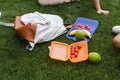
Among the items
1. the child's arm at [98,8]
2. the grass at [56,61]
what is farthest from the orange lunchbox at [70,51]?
the child's arm at [98,8]

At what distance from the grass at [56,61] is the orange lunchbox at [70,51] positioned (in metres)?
0.04

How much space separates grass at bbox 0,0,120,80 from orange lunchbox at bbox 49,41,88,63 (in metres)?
0.04

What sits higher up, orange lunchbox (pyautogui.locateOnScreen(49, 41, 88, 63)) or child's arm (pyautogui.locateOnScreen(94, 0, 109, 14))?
child's arm (pyautogui.locateOnScreen(94, 0, 109, 14))

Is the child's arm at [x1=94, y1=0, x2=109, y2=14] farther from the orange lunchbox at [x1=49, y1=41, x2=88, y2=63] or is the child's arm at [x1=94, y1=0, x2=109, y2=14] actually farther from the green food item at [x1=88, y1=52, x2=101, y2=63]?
the green food item at [x1=88, y1=52, x2=101, y2=63]

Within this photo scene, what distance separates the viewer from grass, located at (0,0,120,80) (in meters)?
2.02

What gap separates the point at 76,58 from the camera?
7.04 ft

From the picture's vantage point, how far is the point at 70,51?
222cm

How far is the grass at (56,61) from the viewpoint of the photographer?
2023mm

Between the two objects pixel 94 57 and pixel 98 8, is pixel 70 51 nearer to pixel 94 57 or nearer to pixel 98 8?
pixel 94 57

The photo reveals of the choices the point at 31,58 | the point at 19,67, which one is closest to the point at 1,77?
the point at 19,67

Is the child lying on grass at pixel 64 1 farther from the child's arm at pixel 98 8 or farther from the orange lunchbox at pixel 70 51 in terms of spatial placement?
the orange lunchbox at pixel 70 51

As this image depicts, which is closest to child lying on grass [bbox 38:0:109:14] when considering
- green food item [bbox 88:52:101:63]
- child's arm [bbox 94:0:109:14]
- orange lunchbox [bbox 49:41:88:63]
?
child's arm [bbox 94:0:109:14]

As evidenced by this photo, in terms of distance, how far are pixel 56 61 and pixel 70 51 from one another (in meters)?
0.16

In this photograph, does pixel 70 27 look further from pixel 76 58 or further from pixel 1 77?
pixel 1 77
